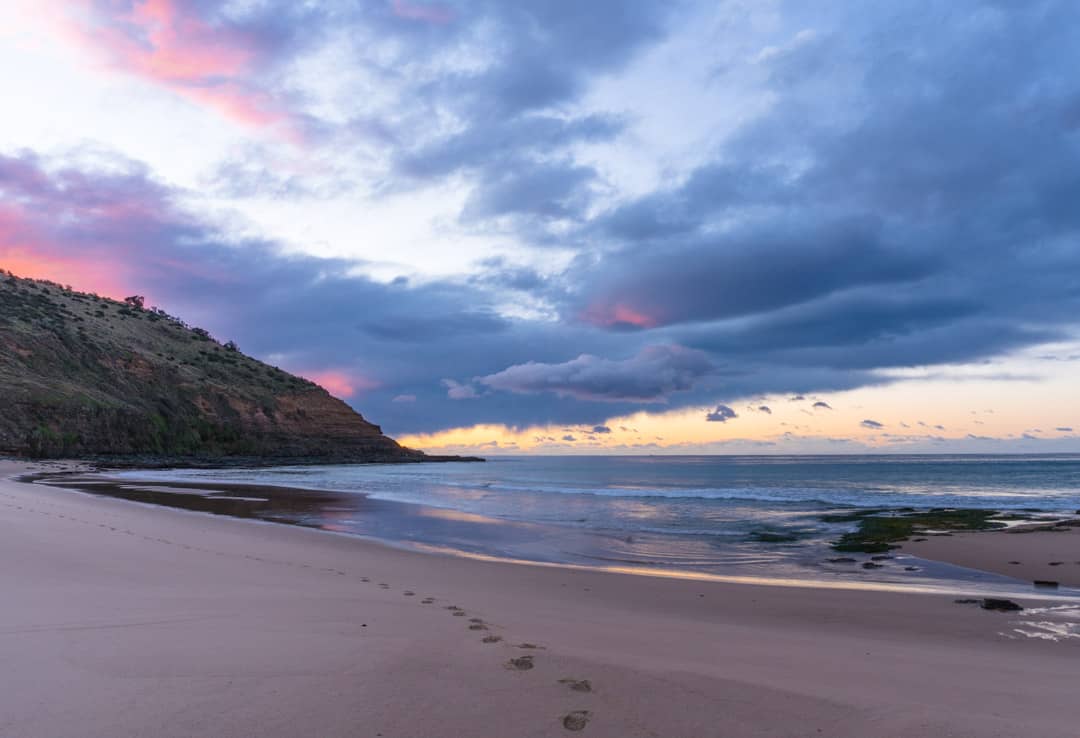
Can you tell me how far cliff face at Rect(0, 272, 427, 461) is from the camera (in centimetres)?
5894

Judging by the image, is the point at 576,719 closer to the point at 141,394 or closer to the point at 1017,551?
the point at 1017,551

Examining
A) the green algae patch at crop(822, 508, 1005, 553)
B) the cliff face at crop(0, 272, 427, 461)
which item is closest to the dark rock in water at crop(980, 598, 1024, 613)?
the green algae patch at crop(822, 508, 1005, 553)

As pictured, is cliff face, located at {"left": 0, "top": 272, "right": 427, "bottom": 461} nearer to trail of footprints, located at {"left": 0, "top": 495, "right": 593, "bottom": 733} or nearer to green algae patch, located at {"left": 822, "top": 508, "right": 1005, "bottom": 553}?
trail of footprints, located at {"left": 0, "top": 495, "right": 593, "bottom": 733}

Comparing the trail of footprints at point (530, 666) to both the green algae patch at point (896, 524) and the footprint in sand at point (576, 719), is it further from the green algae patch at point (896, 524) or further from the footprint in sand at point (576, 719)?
the green algae patch at point (896, 524)

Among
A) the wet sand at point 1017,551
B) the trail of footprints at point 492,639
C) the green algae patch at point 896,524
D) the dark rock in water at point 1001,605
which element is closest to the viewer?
the trail of footprints at point 492,639

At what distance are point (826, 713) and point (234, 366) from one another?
356ft

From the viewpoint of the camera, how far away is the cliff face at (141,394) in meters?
58.9

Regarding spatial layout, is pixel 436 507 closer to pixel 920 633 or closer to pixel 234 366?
pixel 920 633

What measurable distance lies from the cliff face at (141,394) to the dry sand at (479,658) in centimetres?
5845

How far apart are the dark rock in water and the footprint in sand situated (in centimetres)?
780

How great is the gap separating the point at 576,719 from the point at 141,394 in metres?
85.9

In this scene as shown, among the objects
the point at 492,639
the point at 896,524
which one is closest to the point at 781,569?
the point at 492,639

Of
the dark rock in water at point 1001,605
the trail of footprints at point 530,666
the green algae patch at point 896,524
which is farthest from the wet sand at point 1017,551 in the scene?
the trail of footprints at point 530,666

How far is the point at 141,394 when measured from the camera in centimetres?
7506
